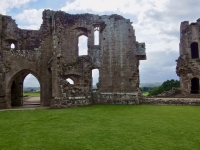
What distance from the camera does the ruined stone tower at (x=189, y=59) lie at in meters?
20.7

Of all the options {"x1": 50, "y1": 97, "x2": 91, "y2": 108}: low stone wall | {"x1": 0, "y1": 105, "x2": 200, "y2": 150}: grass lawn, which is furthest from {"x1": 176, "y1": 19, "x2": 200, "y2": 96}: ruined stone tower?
{"x1": 0, "y1": 105, "x2": 200, "y2": 150}: grass lawn

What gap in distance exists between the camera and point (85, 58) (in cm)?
1677

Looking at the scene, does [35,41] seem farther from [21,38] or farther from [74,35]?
[74,35]

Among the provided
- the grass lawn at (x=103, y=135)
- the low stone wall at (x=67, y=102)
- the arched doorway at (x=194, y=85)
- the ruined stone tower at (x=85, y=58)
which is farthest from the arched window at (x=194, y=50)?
the grass lawn at (x=103, y=135)

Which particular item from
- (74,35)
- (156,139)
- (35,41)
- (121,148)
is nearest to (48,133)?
(121,148)

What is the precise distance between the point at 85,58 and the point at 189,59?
36.0 ft

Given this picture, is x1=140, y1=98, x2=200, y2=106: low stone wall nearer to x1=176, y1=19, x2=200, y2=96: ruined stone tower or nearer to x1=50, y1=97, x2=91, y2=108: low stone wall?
x1=50, y1=97, x2=91, y2=108: low stone wall

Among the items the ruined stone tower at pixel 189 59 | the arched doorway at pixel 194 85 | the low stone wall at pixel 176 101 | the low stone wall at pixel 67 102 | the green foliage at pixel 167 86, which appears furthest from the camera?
the green foliage at pixel 167 86

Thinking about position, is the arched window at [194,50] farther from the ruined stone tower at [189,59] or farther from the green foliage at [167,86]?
the green foliage at [167,86]

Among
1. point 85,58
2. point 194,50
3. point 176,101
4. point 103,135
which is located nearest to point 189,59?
point 194,50

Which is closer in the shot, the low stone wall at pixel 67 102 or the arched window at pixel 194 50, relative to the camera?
the low stone wall at pixel 67 102

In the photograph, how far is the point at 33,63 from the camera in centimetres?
1639

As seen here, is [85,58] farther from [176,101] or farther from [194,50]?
[194,50]

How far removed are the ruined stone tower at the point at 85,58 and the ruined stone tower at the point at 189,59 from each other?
6.72 m
